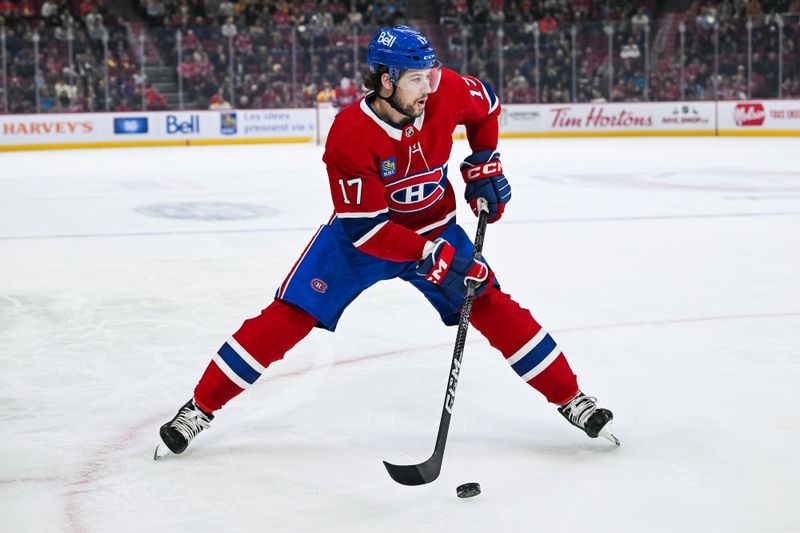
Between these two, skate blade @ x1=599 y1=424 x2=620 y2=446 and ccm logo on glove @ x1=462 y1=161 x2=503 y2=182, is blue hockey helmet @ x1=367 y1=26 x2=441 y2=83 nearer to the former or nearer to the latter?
ccm logo on glove @ x1=462 y1=161 x2=503 y2=182

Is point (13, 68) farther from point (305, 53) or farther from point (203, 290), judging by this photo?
point (203, 290)

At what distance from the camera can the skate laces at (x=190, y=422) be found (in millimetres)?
2572

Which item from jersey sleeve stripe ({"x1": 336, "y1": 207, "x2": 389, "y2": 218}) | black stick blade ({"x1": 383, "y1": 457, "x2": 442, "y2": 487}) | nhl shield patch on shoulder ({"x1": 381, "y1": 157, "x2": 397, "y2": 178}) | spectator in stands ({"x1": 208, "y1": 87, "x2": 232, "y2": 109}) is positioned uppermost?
spectator in stands ({"x1": 208, "y1": 87, "x2": 232, "y2": 109})

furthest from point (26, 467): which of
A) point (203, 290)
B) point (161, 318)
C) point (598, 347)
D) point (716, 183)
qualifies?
point (716, 183)

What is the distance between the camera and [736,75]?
1603 centimetres

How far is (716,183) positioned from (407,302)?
5454 millimetres

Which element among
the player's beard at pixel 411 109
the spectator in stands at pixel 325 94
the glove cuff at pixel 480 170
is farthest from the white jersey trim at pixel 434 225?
the spectator in stands at pixel 325 94

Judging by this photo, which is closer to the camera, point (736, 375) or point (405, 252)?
point (405, 252)

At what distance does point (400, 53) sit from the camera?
2426 mm

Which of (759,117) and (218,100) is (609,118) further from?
(218,100)

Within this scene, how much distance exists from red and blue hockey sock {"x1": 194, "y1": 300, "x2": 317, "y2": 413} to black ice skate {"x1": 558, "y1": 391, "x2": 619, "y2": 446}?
0.67 metres

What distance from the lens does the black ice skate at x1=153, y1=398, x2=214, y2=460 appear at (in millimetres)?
2555

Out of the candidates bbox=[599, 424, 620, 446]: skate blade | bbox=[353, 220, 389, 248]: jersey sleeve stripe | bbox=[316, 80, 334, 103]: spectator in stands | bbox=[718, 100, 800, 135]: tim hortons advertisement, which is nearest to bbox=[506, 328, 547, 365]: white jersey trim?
bbox=[599, 424, 620, 446]: skate blade

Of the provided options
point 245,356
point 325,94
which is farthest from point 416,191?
point 325,94
